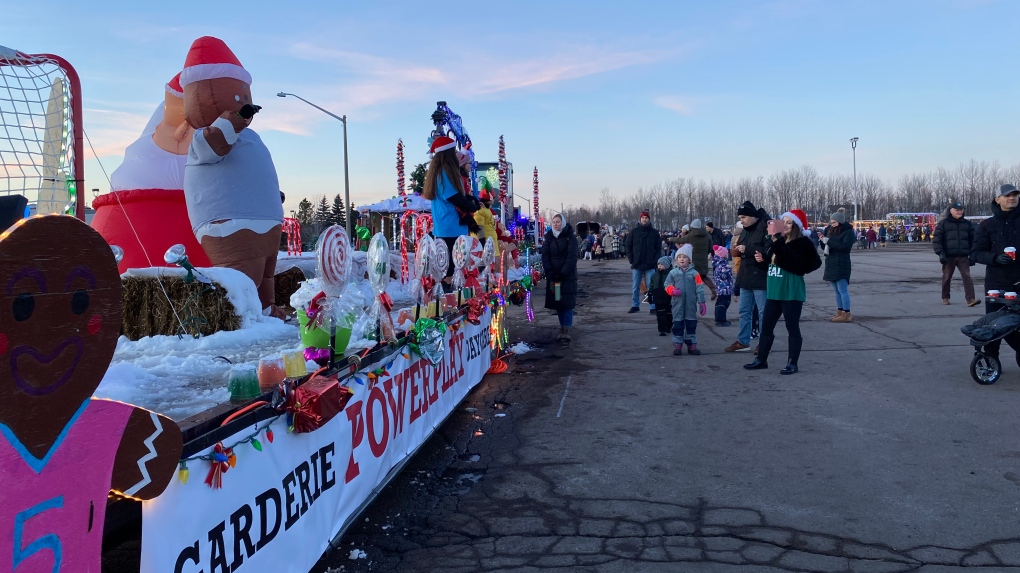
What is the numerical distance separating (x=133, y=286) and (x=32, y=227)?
6.00 meters

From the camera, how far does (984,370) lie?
22.1 ft

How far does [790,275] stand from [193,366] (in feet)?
19.2

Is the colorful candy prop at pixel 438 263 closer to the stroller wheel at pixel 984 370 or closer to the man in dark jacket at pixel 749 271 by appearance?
the man in dark jacket at pixel 749 271

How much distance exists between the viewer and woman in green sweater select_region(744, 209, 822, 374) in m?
7.39

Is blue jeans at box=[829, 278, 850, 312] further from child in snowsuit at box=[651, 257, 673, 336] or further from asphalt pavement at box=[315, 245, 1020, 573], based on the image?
child in snowsuit at box=[651, 257, 673, 336]

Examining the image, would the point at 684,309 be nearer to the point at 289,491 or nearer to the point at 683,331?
the point at 683,331

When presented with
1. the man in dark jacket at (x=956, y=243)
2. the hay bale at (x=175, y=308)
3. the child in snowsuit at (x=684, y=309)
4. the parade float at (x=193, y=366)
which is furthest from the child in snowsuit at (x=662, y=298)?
the hay bale at (x=175, y=308)

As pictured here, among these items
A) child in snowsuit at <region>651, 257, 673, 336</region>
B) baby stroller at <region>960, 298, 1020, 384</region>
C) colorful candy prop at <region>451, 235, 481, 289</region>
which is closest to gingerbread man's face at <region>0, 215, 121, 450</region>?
colorful candy prop at <region>451, 235, 481, 289</region>

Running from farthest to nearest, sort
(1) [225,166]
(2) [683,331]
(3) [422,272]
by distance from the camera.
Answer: (2) [683,331]
(1) [225,166]
(3) [422,272]

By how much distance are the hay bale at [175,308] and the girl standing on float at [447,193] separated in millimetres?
2268

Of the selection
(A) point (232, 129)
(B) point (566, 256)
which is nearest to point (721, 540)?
(A) point (232, 129)

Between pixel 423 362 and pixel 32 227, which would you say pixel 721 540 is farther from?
pixel 32 227

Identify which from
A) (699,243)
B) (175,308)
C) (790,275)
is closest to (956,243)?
(699,243)

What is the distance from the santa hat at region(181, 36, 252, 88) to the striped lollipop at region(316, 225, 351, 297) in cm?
400
